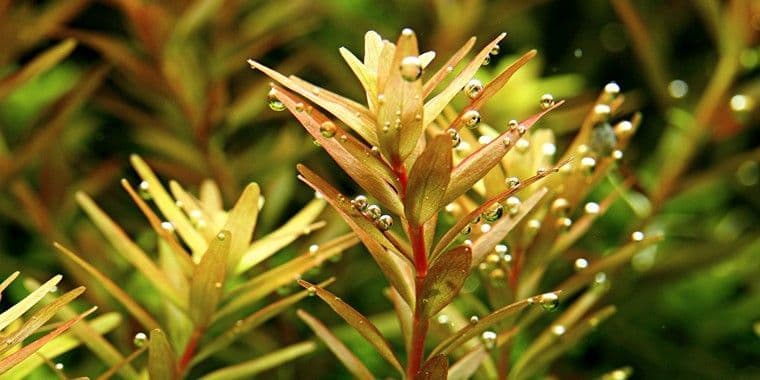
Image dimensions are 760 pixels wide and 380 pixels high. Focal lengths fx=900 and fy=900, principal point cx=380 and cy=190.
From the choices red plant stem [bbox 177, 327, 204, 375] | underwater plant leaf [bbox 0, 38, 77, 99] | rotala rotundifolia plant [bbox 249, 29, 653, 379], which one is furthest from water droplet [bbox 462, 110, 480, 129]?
underwater plant leaf [bbox 0, 38, 77, 99]

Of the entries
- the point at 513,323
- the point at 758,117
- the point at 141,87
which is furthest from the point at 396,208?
the point at 758,117

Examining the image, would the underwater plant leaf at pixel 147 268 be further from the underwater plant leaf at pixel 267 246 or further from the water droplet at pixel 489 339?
the water droplet at pixel 489 339

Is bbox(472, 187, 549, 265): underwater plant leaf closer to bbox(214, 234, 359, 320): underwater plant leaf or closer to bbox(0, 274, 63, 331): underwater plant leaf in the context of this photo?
bbox(214, 234, 359, 320): underwater plant leaf

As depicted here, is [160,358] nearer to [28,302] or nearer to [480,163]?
[28,302]

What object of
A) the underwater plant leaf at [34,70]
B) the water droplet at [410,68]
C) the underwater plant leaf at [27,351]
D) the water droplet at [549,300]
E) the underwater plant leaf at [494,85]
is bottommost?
the water droplet at [549,300]

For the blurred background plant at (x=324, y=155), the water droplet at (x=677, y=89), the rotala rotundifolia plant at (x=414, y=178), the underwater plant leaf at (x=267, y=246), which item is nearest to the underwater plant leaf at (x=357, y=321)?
the rotala rotundifolia plant at (x=414, y=178)

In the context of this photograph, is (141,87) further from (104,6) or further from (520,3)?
(520,3)

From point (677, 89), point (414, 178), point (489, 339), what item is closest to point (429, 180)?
point (414, 178)
